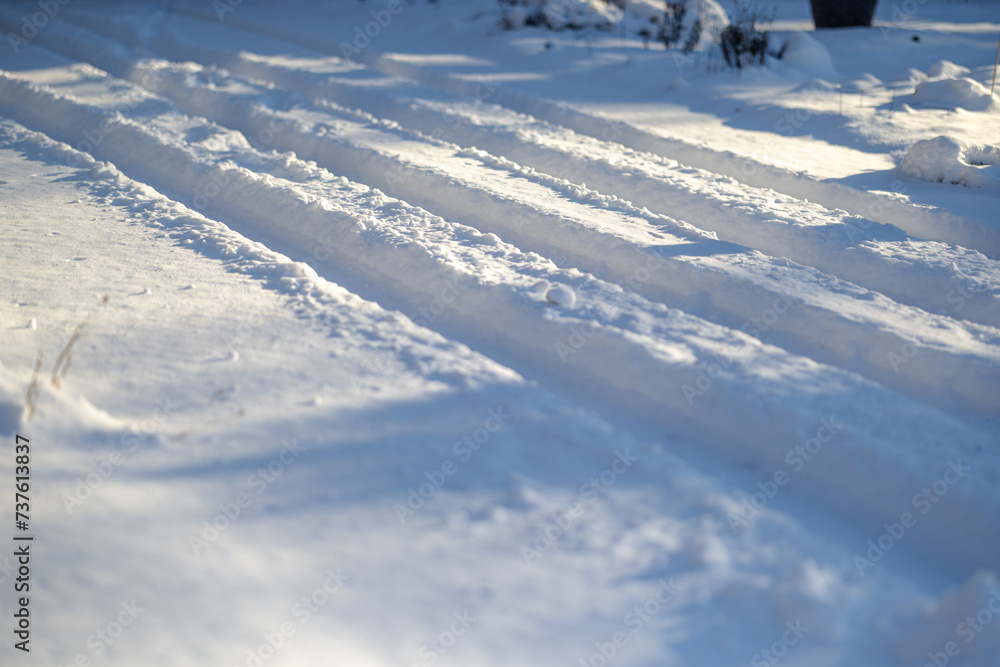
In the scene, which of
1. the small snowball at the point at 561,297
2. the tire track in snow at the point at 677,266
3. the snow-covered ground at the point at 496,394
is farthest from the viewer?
the small snowball at the point at 561,297

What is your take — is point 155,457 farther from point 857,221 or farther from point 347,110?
point 347,110

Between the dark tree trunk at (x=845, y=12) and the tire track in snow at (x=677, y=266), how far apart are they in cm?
806

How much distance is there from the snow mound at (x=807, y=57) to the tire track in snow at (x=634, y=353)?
6578 mm

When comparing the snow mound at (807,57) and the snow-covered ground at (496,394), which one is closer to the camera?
the snow-covered ground at (496,394)

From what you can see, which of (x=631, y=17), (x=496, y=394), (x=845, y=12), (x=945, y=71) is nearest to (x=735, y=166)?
(x=496, y=394)

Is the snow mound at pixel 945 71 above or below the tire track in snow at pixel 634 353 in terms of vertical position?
above

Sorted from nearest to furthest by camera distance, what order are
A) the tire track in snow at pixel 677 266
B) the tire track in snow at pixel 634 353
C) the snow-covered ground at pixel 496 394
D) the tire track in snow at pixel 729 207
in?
the snow-covered ground at pixel 496 394 < the tire track in snow at pixel 634 353 < the tire track in snow at pixel 677 266 < the tire track in snow at pixel 729 207

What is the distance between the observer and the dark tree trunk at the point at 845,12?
1067 centimetres

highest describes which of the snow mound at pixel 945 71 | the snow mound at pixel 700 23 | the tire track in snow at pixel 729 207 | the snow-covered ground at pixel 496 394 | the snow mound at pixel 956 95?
the snow mound at pixel 700 23

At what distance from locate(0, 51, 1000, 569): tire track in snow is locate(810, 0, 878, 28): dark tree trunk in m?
9.25

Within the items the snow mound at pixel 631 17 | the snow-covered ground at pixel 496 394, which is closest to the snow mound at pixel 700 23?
the snow mound at pixel 631 17

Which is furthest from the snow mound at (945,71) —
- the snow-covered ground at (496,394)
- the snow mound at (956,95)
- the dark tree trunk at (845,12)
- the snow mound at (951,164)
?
the dark tree trunk at (845,12)

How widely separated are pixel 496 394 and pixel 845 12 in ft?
35.1

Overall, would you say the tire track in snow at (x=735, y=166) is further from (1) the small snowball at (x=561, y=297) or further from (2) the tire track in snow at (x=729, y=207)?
(1) the small snowball at (x=561, y=297)
